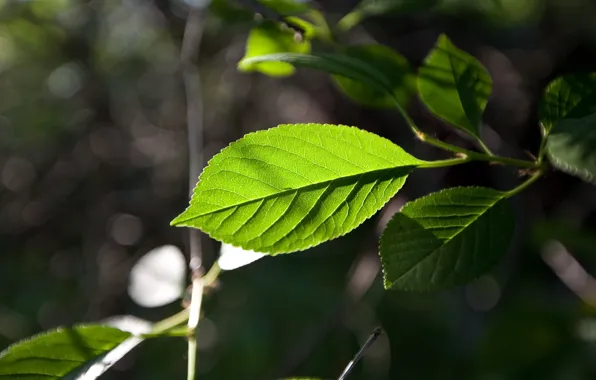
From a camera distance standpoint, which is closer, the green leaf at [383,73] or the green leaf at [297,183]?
the green leaf at [297,183]

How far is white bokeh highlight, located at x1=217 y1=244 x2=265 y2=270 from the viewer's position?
49 centimetres

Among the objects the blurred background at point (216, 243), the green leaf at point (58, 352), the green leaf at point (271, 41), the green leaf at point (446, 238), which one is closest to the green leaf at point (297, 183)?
the green leaf at point (446, 238)

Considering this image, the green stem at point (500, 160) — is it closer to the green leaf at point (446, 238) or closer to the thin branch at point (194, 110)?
the green leaf at point (446, 238)

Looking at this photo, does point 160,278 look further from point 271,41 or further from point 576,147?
point 576,147

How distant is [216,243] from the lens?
142cm

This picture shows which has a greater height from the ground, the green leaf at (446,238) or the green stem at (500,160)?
the green stem at (500,160)

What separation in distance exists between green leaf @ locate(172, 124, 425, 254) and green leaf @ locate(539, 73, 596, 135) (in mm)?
110

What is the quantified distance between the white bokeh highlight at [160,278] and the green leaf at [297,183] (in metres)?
0.32

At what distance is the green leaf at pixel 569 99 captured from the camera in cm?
43

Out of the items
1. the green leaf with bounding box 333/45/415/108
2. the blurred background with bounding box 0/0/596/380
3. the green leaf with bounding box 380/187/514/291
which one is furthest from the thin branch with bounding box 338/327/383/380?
the blurred background with bounding box 0/0/596/380

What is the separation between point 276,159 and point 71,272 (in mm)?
1307

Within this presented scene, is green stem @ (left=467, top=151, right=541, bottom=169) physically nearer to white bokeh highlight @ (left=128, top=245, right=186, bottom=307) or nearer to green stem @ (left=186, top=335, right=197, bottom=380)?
green stem @ (left=186, top=335, right=197, bottom=380)

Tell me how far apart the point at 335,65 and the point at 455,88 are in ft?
0.36

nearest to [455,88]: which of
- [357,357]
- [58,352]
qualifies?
[357,357]
